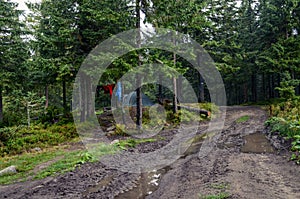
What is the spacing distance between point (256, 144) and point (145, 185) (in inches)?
204

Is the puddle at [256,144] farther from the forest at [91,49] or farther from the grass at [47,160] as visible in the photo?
the grass at [47,160]

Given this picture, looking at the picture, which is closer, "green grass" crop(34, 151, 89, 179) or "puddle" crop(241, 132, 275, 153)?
"green grass" crop(34, 151, 89, 179)

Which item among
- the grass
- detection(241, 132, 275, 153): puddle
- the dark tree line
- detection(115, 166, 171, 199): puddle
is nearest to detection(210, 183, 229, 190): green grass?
detection(115, 166, 171, 199): puddle

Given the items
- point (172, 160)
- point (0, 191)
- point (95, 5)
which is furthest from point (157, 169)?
point (95, 5)

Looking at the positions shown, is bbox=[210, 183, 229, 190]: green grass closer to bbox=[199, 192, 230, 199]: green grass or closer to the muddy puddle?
bbox=[199, 192, 230, 199]: green grass

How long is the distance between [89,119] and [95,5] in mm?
7089

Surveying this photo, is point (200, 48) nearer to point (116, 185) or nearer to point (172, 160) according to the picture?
point (172, 160)

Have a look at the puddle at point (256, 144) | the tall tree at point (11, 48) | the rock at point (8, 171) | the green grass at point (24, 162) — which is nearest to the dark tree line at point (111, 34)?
the tall tree at point (11, 48)

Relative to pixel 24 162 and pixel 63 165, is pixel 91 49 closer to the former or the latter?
pixel 24 162

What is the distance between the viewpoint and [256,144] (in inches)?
357

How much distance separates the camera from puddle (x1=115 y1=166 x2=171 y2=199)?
17.9ft

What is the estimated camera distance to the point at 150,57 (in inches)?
488

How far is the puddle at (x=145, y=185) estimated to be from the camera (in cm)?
546


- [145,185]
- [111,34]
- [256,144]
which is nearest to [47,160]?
[145,185]
